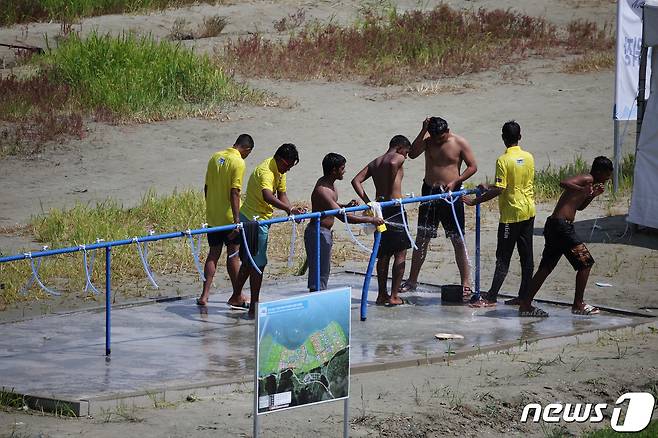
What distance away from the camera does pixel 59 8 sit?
2964 cm

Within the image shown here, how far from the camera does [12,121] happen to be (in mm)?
22438

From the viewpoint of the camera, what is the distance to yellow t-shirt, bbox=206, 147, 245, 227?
13219 millimetres

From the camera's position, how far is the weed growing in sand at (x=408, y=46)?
26.1m

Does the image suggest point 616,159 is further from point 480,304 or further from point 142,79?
point 142,79

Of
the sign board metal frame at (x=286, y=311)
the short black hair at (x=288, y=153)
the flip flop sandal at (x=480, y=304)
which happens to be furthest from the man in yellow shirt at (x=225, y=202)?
the sign board metal frame at (x=286, y=311)

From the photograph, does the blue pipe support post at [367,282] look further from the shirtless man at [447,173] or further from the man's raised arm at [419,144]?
the man's raised arm at [419,144]

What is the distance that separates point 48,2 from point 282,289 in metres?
17.2

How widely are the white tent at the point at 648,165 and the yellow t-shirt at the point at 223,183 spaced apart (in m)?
5.33

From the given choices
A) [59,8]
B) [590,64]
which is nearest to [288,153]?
[590,64]

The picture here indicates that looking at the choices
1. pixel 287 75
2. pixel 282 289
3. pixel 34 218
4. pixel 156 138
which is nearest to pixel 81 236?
pixel 34 218

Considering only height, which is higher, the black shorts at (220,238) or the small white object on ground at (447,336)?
the black shorts at (220,238)

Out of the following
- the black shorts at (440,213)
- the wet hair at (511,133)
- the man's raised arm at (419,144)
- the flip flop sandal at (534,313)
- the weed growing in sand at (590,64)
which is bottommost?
the flip flop sandal at (534,313)

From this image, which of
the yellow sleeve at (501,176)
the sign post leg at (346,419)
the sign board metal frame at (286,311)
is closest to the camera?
the sign board metal frame at (286,311)

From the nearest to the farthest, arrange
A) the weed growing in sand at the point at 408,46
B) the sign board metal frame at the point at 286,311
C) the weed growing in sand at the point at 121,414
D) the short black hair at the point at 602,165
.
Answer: the sign board metal frame at the point at 286,311
the weed growing in sand at the point at 121,414
the short black hair at the point at 602,165
the weed growing in sand at the point at 408,46
